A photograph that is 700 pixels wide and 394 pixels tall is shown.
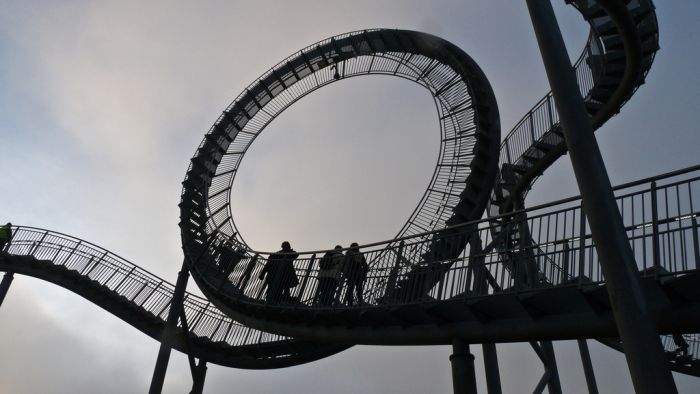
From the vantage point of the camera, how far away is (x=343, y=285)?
9.59 m

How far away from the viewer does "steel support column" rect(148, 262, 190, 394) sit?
1299 centimetres

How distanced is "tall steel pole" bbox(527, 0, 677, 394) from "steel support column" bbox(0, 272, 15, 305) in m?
17.6

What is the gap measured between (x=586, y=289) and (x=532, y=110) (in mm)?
8775

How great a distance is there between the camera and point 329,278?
32.4ft

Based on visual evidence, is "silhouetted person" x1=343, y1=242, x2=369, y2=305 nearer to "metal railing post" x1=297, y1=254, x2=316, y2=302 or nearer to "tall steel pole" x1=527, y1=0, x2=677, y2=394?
"metal railing post" x1=297, y1=254, x2=316, y2=302

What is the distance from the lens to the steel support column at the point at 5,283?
1733 cm

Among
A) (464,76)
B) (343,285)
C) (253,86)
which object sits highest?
(253,86)

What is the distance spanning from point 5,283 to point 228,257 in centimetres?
937

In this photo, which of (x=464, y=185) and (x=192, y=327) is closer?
(x=464, y=185)

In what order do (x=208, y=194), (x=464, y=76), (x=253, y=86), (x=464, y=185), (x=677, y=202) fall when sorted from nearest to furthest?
(x=677, y=202) → (x=464, y=185) → (x=464, y=76) → (x=208, y=194) → (x=253, y=86)

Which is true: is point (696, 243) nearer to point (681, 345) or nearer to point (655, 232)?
point (655, 232)

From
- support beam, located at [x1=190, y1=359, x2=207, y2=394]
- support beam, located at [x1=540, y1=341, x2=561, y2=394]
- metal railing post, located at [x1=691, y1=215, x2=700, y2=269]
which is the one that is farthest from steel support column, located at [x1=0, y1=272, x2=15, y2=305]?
metal railing post, located at [x1=691, y1=215, x2=700, y2=269]

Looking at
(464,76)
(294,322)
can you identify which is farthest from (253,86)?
(294,322)

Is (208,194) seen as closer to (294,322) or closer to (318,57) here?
(318,57)
